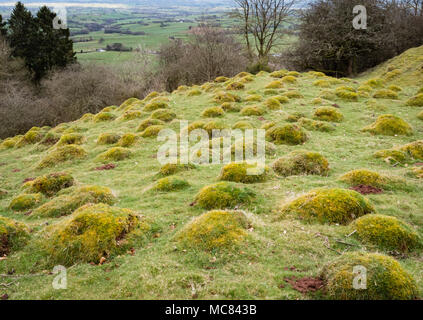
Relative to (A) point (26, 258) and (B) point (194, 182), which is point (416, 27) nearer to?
(B) point (194, 182)

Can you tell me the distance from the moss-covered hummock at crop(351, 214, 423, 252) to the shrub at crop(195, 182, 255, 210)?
3.25m

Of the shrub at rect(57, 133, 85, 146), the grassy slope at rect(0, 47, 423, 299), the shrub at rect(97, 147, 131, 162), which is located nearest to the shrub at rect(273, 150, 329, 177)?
the grassy slope at rect(0, 47, 423, 299)

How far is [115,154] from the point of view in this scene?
1752 cm

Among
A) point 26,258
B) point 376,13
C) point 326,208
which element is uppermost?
point 376,13

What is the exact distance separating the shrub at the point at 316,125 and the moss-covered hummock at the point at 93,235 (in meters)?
13.0

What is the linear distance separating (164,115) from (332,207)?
1771 centimetres

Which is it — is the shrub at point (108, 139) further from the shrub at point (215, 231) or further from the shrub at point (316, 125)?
the shrub at point (215, 231)

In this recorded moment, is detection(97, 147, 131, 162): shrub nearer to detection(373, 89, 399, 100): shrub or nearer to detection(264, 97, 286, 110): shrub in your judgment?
detection(264, 97, 286, 110): shrub

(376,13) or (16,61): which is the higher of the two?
(376,13)

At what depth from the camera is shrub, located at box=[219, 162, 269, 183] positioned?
11.4 meters

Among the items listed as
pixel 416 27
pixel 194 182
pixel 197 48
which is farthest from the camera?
pixel 197 48

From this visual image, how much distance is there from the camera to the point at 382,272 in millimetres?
5297
